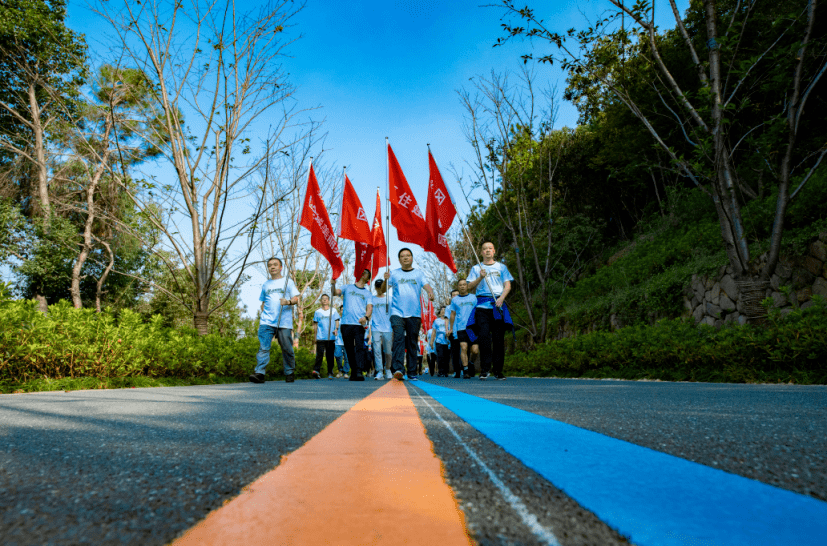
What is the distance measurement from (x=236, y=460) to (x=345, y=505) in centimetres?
57

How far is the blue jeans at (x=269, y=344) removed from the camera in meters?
7.71

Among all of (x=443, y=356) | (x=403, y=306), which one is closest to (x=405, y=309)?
(x=403, y=306)

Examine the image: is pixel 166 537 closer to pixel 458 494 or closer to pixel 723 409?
pixel 458 494

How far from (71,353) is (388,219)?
6387mm

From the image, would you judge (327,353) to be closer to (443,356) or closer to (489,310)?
(443,356)

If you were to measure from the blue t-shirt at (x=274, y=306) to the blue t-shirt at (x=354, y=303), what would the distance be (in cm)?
175

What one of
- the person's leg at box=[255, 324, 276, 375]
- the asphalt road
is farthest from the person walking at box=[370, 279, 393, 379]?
the asphalt road

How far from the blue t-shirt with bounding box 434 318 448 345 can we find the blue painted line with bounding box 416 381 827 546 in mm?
13395

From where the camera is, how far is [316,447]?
153cm

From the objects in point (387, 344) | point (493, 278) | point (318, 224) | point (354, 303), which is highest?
point (318, 224)

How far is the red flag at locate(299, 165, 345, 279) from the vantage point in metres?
10.4

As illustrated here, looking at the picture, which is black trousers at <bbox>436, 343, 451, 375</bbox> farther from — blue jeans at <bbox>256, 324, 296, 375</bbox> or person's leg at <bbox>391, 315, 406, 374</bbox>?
blue jeans at <bbox>256, 324, 296, 375</bbox>

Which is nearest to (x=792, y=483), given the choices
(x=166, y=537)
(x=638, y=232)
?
(x=166, y=537)

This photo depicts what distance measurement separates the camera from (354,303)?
9.92 metres
